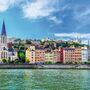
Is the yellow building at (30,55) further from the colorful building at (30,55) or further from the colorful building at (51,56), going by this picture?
the colorful building at (51,56)

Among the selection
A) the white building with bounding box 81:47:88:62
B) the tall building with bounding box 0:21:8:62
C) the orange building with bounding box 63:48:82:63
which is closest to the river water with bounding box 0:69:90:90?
the orange building with bounding box 63:48:82:63

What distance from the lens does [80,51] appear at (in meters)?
125

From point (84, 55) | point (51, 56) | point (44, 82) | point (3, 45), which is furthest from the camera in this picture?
point (3, 45)

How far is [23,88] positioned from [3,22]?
115111 millimetres

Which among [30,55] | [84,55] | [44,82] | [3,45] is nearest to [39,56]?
[30,55]

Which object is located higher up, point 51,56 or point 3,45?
point 3,45

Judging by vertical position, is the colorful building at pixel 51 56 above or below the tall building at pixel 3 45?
below

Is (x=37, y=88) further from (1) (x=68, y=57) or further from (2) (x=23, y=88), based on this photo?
(1) (x=68, y=57)

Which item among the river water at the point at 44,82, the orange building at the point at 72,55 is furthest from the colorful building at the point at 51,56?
the river water at the point at 44,82

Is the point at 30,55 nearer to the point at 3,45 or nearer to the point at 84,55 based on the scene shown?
the point at 84,55

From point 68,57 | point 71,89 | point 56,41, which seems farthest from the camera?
point 56,41

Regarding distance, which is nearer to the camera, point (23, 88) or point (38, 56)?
point (23, 88)

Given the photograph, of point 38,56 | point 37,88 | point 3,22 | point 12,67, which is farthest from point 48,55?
point 37,88

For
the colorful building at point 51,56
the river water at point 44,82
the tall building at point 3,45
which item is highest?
the tall building at point 3,45
